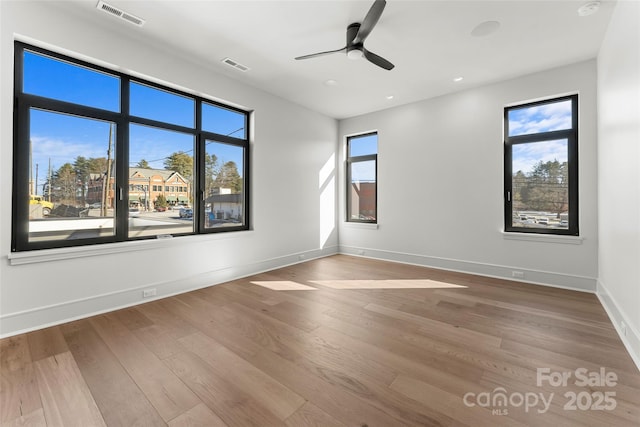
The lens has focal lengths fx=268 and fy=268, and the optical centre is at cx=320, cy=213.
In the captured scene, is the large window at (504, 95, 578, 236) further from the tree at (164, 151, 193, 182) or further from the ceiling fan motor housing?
the tree at (164, 151, 193, 182)

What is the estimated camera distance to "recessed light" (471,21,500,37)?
2856 millimetres

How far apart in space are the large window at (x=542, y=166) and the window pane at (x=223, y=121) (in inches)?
169

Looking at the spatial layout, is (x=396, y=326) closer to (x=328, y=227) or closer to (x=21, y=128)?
(x=328, y=227)

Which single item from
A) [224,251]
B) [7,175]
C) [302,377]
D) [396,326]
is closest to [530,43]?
[396,326]

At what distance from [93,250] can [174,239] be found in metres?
0.84

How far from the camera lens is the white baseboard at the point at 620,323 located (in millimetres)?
2025

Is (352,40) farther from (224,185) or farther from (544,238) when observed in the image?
(544,238)

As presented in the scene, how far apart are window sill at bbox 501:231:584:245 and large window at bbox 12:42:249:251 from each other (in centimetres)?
443

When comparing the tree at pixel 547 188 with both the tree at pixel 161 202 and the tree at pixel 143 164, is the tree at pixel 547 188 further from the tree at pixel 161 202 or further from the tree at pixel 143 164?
the tree at pixel 143 164

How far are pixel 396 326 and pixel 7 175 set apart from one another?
382cm

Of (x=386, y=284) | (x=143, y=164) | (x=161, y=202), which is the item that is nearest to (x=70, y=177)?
(x=143, y=164)

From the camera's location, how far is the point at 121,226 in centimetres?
315

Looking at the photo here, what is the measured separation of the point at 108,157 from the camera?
10.1 ft

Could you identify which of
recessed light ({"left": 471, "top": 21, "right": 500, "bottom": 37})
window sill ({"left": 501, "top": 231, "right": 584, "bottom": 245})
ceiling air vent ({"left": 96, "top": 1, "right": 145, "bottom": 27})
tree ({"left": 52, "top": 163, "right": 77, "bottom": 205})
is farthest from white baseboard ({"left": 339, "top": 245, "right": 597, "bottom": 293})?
ceiling air vent ({"left": 96, "top": 1, "right": 145, "bottom": 27})
